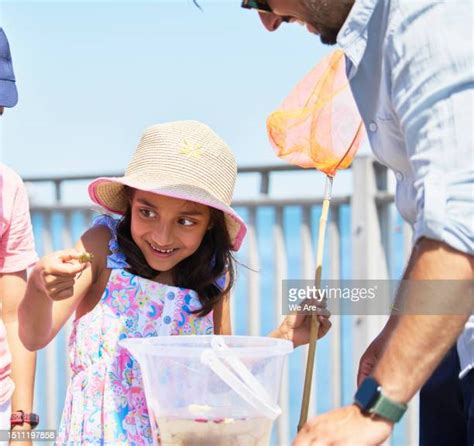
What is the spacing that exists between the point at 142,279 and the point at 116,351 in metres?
0.20

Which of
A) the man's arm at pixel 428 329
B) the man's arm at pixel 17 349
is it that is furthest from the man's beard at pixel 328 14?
the man's arm at pixel 17 349

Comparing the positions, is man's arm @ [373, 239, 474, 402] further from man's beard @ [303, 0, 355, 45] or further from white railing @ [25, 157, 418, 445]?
white railing @ [25, 157, 418, 445]

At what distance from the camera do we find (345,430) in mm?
1652

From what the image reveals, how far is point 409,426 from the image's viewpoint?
13.4ft

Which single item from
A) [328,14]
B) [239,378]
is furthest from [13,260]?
A: [328,14]

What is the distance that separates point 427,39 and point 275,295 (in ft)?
8.81

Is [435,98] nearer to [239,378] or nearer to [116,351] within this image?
[239,378]

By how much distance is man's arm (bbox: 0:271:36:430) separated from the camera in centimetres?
265

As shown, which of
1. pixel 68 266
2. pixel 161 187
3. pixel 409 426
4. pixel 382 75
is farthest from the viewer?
pixel 409 426

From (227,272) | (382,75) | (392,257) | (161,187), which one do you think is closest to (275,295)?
(392,257)

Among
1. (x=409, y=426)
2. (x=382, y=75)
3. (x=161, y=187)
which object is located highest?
(x=382, y=75)

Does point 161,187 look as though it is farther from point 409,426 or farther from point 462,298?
point 409,426

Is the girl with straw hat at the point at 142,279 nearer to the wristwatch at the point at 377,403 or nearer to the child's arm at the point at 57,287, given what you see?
the child's arm at the point at 57,287

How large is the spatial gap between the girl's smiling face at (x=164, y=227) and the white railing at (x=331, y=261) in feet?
5.24
